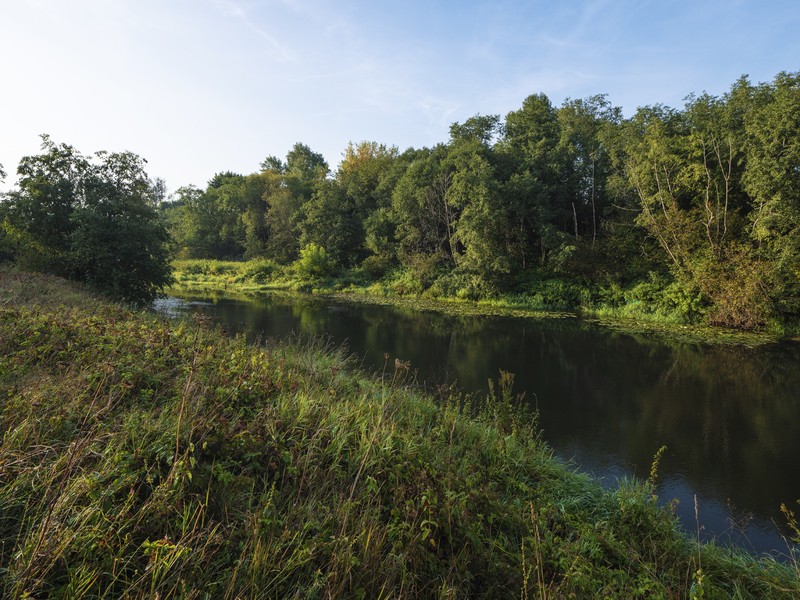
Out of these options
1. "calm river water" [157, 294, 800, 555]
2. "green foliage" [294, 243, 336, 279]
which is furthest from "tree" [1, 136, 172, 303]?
"green foliage" [294, 243, 336, 279]

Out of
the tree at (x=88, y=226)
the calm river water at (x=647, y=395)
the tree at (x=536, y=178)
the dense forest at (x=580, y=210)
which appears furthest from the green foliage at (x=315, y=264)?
the tree at (x=88, y=226)

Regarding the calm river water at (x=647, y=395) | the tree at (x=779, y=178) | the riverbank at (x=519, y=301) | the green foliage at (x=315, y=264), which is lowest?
the calm river water at (x=647, y=395)

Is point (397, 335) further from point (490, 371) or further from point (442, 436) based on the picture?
point (442, 436)

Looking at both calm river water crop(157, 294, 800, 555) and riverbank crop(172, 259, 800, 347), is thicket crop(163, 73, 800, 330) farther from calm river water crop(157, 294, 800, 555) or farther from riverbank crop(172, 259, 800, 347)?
calm river water crop(157, 294, 800, 555)

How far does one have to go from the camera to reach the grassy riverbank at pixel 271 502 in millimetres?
2449

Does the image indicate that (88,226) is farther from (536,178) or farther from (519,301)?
→ (536,178)

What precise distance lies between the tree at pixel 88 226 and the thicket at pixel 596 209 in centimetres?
1829

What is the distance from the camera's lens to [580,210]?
2891 cm

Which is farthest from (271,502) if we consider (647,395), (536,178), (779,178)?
(536,178)

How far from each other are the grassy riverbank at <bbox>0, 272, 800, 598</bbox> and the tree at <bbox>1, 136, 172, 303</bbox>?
38.8 feet

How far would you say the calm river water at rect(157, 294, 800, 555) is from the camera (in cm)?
635

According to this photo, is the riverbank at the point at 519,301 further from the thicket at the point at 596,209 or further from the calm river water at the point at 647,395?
the calm river water at the point at 647,395

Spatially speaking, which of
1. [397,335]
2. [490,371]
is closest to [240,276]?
[397,335]

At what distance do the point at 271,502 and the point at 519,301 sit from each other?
2435cm
